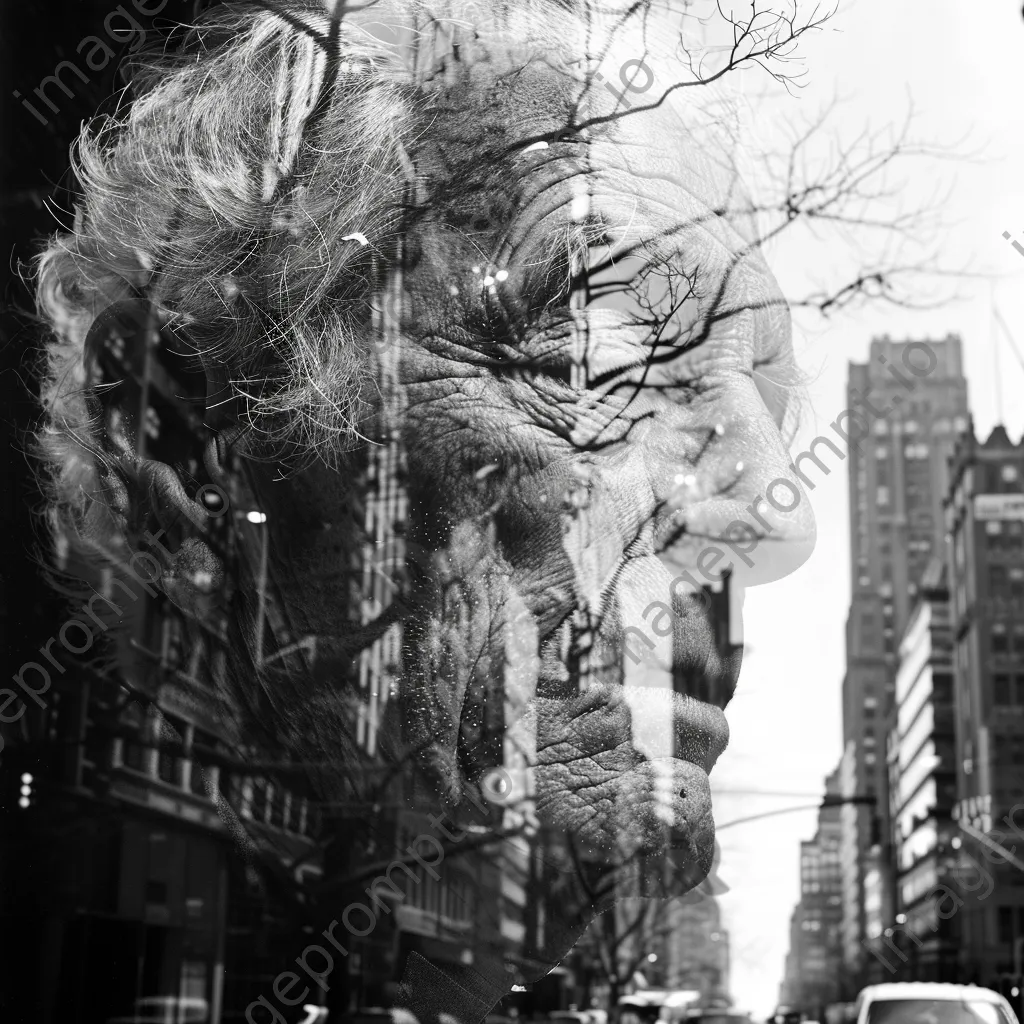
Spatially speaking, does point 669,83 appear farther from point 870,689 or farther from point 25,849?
point 870,689

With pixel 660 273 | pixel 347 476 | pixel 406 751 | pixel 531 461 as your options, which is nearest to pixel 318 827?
pixel 406 751

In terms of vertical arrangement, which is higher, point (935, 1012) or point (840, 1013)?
point (935, 1012)

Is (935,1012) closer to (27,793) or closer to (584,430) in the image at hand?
(27,793)

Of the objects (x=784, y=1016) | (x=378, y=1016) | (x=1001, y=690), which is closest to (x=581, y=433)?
(x=378, y=1016)

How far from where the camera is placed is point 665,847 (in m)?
1.10

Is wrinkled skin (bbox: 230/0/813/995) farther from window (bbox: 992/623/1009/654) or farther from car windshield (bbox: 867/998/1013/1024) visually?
window (bbox: 992/623/1009/654)

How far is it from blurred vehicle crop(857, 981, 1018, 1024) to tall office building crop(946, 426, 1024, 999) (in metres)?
0.06

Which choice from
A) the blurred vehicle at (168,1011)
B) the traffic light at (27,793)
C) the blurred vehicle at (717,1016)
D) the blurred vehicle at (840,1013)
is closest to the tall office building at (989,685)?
the blurred vehicle at (840,1013)

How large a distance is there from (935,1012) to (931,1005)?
0.14 m

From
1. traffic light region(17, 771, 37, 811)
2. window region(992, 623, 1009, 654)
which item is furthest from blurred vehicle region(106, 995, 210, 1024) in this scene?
window region(992, 623, 1009, 654)

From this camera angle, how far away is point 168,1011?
1.57 meters

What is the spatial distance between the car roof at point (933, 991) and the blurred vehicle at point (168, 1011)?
77.1 inches

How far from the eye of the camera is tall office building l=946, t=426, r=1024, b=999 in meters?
2.03

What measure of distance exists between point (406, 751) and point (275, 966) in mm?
460
